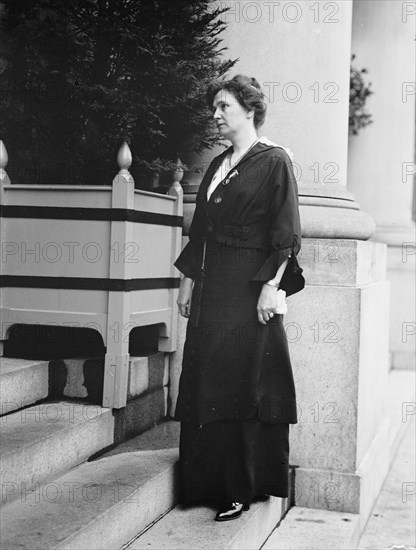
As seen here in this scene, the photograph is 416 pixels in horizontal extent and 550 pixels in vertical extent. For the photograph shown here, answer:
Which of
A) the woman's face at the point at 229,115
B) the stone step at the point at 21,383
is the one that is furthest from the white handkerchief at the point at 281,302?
the stone step at the point at 21,383

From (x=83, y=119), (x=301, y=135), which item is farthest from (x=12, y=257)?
(x=301, y=135)

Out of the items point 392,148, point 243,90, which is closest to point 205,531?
point 243,90

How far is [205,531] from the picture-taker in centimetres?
356

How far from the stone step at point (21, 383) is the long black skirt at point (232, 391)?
0.72 m

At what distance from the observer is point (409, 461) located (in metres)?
6.21

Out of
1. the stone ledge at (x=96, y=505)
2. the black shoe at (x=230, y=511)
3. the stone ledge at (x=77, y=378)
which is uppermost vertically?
the stone ledge at (x=77, y=378)

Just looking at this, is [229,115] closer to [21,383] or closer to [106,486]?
[21,383]

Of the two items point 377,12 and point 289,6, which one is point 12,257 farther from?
point 377,12

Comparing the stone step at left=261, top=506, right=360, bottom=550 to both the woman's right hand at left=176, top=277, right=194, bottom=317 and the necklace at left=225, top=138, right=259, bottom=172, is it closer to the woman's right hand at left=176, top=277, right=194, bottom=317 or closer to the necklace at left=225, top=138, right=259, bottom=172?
the woman's right hand at left=176, top=277, right=194, bottom=317

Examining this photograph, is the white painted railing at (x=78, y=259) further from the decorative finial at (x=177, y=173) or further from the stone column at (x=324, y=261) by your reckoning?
the stone column at (x=324, y=261)

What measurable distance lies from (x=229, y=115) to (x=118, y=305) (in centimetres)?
107

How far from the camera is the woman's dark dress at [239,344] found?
3.72m

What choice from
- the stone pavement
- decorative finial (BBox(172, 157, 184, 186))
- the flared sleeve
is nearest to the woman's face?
the flared sleeve

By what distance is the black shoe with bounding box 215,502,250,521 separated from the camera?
3713mm
